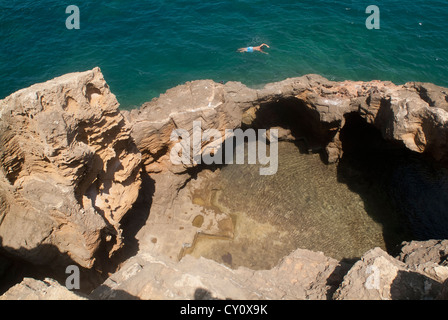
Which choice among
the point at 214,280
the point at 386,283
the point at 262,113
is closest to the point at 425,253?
the point at 386,283

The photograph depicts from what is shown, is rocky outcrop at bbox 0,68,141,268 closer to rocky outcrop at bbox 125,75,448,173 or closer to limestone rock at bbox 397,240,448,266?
rocky outcrop at bbox 125,75,448,173

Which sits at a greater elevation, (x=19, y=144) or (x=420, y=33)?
(x=420, y=33)

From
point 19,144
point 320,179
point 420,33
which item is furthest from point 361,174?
point 420,33

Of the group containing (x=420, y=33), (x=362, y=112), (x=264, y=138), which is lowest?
(x=264, y=138)

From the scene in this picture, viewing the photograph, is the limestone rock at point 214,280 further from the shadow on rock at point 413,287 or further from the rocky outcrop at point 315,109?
the rocky outcrop at point 315,109

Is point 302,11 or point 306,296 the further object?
point 302,11

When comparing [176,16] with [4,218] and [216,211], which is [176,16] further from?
[4,218]

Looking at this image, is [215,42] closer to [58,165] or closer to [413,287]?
[58,165]
